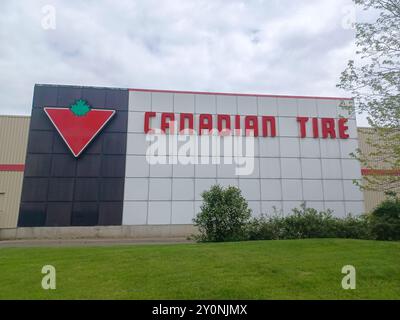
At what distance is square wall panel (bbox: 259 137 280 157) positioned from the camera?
75.4ft

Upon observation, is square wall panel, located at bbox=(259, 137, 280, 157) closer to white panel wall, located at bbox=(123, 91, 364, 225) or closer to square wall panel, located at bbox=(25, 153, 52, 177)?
white panel wall, located at bbox=(123, 91, 364, 225)

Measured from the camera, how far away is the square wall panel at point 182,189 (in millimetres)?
21797

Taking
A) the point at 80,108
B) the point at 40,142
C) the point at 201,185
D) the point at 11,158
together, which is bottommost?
the point at 201,185

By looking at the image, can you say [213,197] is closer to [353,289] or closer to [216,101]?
[353,289]

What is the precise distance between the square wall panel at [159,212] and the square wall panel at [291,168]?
338 inches

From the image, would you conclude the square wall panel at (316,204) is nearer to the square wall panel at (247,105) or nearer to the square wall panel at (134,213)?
the square wall panel at (247,105)

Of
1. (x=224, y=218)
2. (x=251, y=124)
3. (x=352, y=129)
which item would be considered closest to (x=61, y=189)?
(x=224, y=218)

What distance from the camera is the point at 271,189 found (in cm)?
2253

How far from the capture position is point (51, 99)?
22.5 metres

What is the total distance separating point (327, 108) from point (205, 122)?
9.60 meters

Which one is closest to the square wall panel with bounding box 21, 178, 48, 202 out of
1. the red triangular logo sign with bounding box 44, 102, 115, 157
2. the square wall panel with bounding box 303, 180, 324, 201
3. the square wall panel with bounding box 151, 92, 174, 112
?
the red triangular logo sign with bounding box 44, 102, 115, 157

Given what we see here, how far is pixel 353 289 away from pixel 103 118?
65.1 ft

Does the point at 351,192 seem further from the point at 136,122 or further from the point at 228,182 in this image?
the point at 136,122

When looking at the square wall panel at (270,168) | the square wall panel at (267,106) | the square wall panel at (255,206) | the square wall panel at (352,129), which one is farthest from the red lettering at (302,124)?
the square wall panel at (255,206)
